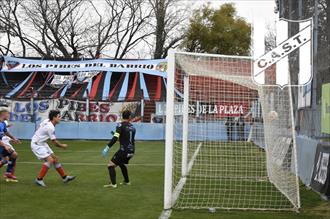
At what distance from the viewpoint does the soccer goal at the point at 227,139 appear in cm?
963

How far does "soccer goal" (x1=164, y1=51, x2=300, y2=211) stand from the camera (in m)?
9.63

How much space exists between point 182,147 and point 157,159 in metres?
5.84

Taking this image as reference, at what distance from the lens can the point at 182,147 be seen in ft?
44.1

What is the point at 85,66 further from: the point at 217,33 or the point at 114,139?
the point at 114,139

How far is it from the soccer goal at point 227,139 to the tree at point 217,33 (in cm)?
3144

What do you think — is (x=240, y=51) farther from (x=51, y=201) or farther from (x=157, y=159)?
(x=51, y=201)

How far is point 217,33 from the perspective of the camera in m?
46.2

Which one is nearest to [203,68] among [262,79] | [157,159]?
[262,79]

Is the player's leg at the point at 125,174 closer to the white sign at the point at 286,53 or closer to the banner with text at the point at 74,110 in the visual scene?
the white sign at the point at 286,53

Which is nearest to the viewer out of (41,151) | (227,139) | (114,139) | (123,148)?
(114,139)

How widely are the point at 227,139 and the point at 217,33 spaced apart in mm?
33521

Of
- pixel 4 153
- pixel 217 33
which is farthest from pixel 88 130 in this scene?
pixel 4 153

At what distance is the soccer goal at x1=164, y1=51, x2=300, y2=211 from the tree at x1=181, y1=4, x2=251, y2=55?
3144 cm

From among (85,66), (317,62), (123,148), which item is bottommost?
(123,148)
